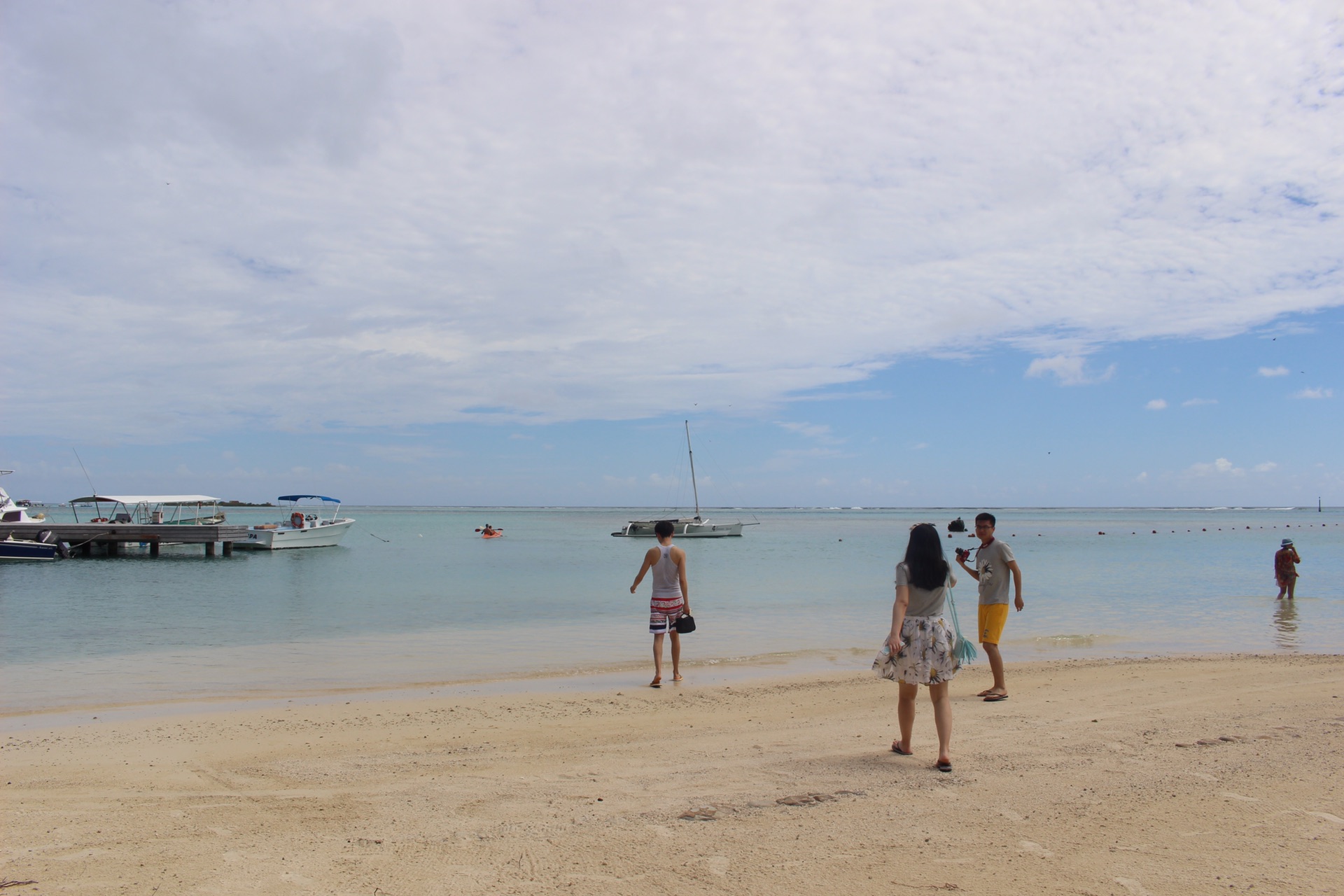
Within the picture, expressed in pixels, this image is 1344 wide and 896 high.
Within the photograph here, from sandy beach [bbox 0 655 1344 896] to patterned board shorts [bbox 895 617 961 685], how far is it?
657mm

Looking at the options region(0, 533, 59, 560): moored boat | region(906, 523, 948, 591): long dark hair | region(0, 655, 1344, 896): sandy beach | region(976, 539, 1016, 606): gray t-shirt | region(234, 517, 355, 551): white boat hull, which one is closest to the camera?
region(0, 655, 1344, 896): sandy beach

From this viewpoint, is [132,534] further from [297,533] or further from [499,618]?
[499,618]

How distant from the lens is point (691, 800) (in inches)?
203

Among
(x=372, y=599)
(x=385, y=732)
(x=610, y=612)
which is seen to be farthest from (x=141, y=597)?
(x=385, y=732)

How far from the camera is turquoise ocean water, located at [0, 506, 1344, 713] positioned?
1185cm

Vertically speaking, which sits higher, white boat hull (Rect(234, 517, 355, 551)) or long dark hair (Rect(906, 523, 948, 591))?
long dark hair (Rect(906, 523, 948, 591))

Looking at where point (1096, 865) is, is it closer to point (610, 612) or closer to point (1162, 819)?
point (1162, 819)

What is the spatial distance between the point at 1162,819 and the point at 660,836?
284 centimetres

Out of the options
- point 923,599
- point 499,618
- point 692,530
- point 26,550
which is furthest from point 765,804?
point 692,530

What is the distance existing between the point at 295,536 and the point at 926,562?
48675 mm

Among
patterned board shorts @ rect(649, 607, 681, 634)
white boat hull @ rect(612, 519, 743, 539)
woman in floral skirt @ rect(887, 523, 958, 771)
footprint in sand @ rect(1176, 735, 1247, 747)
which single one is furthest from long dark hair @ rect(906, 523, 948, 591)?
white boat hull @ rect(612, 519, 743, 539)

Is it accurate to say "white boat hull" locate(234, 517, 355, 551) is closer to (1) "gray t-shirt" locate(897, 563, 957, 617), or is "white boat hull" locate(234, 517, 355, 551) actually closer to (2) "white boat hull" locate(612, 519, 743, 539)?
(2) "white boat hull" locate(612, 519, 743, 539)

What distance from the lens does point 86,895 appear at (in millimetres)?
3824

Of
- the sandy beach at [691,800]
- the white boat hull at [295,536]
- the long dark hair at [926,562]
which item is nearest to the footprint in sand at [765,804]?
the sandy beach at [691,800]
